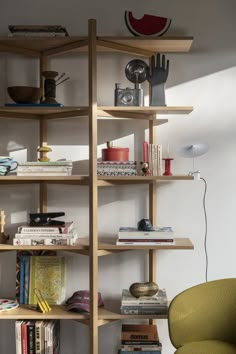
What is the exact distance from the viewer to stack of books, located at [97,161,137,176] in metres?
3.16

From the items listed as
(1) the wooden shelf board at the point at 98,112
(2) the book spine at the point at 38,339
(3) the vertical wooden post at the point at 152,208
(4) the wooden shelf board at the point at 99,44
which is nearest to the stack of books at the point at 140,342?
(3) the vertical wooden post at the point at 152,208

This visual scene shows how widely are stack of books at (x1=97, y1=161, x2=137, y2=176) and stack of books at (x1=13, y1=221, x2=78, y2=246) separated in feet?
1.30

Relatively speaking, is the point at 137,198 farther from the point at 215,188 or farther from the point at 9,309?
the point at 9,309

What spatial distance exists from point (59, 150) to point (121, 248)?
2.51 feet

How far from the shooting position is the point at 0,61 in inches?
135

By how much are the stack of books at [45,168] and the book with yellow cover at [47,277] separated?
541 millimetres

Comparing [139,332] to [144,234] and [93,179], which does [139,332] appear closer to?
[144,234]

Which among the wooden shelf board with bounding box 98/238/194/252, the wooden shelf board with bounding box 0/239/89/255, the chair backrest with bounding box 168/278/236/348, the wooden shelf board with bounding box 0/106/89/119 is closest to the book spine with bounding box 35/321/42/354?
the wooden shelf board with bounding box 0/239/89/255

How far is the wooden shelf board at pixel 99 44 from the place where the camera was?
3090 mm

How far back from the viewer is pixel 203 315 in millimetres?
2811

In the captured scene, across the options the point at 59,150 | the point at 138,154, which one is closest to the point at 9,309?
the point at 59,150

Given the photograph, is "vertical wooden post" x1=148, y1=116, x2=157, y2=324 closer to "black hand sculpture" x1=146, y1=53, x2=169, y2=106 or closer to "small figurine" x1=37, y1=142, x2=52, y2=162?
"black hand sculpture" x1=146, y1=53, x2=169, y2=106

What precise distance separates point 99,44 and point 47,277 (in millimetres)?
1415

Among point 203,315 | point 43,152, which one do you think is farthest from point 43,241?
point 203,315
